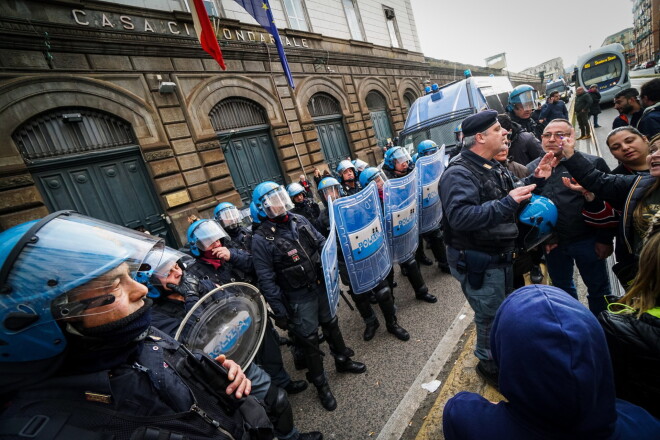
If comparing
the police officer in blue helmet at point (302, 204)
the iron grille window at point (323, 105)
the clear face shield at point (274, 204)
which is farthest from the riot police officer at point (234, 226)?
A: the iron grille window at point (323, 105)

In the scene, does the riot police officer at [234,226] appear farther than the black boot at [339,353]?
Yes

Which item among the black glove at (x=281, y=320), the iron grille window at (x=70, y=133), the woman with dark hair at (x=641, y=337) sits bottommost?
the black glove at (x=281, y=320)

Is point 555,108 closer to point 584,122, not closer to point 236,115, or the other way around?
point 584,122

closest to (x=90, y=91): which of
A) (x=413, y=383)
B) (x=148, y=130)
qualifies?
(x=148, y=130)

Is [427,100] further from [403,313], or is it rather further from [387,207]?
[403,313]

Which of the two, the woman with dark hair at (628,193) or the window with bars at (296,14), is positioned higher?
the window with bars at (296,14)

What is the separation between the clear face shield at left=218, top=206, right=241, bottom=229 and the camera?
4406 mm

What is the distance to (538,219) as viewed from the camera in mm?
2217

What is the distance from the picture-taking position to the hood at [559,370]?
71cm

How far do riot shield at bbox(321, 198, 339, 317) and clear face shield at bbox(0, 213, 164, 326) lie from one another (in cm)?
151

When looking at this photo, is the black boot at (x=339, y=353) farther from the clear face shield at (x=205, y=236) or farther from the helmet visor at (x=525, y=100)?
the helmet visor at (x=525, y=100)

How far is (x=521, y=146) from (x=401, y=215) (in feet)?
7.45

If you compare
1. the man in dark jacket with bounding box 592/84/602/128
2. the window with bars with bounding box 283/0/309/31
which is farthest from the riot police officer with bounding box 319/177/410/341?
the man in dark jacket with bounding box 592/84/602/128

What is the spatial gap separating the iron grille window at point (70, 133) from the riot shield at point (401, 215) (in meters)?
6.57
